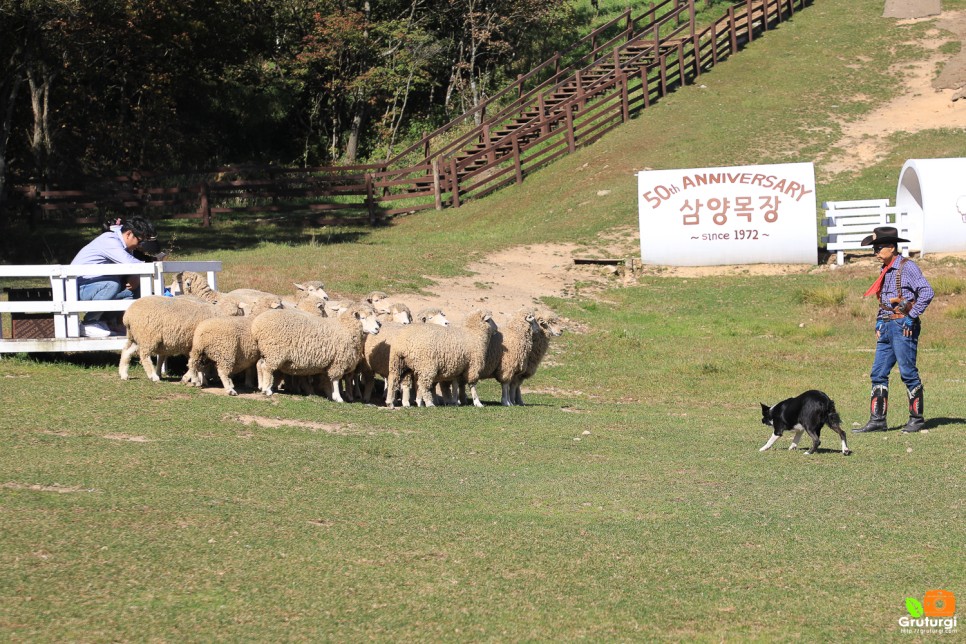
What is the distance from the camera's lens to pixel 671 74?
40844mm

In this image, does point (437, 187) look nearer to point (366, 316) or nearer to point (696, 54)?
point (696, 54)

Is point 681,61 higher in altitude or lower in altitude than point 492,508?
higher

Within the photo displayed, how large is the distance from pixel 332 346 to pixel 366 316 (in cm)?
59

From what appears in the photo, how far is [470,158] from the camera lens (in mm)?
36312

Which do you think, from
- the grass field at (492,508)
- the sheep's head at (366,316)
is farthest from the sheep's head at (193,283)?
the sheep's head at (366,316)

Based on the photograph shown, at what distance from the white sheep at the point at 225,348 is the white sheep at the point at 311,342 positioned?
0.12 metres

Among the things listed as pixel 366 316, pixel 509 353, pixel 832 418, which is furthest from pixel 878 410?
pixel 366 316

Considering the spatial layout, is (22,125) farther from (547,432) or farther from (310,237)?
(547,432)

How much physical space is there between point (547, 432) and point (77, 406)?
4.87 m

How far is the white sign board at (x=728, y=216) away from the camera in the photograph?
25.9 meters

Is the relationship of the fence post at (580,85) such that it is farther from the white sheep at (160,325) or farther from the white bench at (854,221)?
the white sheep at (160,325)

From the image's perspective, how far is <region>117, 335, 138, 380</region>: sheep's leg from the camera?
44.8ft

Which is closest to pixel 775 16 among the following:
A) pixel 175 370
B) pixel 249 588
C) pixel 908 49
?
pixel 908 49

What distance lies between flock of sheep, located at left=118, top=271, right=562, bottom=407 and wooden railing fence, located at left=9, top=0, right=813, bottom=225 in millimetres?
18918
